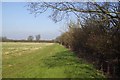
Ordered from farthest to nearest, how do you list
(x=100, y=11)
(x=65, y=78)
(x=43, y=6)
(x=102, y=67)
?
(x=102, y=67)
(x=65, y=78)
(x=43, y=6)
(x=100, y=11)

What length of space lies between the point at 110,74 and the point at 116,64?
5.34ft

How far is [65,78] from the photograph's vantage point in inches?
615

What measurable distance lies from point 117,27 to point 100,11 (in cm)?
379

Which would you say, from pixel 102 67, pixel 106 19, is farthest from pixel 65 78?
pixel 102 67

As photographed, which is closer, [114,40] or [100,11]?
[100,11]

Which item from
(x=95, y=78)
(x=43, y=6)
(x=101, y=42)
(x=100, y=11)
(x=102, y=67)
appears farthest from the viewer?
(x=102, y=67)

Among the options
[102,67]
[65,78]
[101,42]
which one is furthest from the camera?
[102,67]

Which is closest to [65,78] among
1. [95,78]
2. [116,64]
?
[95,78]

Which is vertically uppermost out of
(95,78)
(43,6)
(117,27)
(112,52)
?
(43,6)

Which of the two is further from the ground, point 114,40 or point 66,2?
point 66,2

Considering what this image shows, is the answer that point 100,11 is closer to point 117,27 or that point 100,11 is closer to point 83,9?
point 83,9

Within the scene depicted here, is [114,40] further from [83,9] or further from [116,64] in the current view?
[83,9]

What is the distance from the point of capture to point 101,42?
18266 mm

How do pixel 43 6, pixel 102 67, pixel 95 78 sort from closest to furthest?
pixel 43 6 → pixel 95 78 → pixel 102 67
